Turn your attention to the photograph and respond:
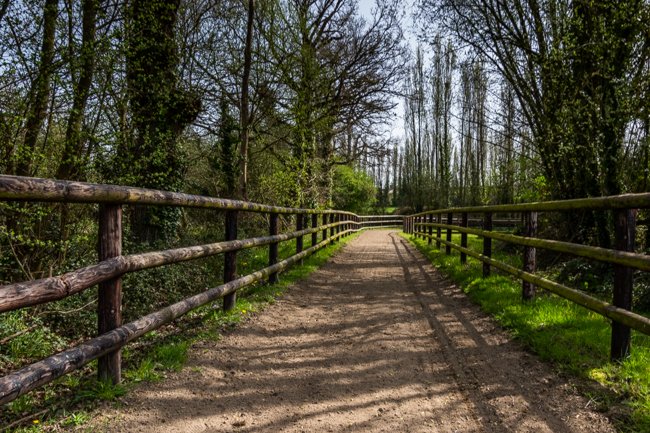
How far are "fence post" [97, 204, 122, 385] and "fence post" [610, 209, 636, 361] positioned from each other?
3584 millimetres

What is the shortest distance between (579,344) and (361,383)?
1.95 metres

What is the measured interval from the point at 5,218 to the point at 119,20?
323 cm

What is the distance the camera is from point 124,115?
6.61m

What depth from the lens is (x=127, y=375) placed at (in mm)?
3090

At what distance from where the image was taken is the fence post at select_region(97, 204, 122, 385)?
283 centimetres

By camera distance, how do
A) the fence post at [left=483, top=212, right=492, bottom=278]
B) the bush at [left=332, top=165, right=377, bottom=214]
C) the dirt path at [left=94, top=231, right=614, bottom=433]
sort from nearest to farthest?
the dirt path at [left=94, top=231, right=614, bottom=433] → the fence post at [left=483, top=212, right=492, bottom=278] → the bush at [left=332, top=165, right=377, bottom=214]

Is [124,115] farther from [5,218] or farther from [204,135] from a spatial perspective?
[204,135]

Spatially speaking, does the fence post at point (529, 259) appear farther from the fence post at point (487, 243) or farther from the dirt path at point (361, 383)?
the fence post at point (487, 243)

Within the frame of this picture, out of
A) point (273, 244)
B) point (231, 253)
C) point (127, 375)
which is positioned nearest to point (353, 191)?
point (273, 244)

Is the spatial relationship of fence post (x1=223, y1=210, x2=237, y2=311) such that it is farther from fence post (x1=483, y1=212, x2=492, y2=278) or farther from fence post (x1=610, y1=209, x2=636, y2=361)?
fence post (x1=483, y1=212, x2=492, y2=278)

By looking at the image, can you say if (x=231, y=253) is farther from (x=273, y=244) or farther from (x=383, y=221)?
(x=383, y=221)

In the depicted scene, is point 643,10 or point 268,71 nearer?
point 643,10

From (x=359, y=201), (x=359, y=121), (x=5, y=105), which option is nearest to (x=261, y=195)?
(x=359, y=121)

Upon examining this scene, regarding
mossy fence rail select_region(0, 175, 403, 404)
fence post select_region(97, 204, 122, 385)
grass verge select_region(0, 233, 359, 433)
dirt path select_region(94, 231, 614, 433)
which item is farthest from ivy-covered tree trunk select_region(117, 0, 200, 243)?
fence post select_region(97, 204, 122, 385)
